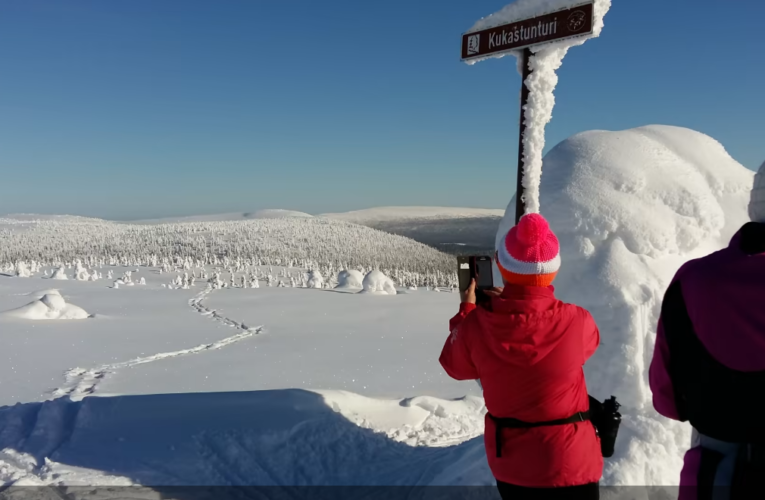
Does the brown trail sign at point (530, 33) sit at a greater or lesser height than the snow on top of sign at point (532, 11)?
lesser

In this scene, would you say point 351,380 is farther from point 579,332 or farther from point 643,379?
point 579,332

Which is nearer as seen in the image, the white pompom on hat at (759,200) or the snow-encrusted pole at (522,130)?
the white pompom on hat at (759,200)

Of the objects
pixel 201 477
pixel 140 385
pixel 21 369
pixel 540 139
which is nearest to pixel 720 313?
pixel 540 139

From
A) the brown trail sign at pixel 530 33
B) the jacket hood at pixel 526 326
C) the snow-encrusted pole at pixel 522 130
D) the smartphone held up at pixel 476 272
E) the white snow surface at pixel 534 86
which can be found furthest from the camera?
Result: the snow-encrusted pole at pixel 522 130

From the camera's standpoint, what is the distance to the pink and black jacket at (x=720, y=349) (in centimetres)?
153

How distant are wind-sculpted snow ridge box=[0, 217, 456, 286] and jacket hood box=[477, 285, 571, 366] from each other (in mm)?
41631

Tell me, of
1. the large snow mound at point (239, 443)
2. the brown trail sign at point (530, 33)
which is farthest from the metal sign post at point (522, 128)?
the large snow mound at point (239, 443)

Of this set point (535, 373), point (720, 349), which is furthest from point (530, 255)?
point (720, 349)

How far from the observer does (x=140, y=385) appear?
7262 mm

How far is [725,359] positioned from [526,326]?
2.64 ft

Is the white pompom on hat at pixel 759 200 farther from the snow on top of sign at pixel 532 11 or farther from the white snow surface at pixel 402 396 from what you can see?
the white snow surface at pixel 402 396

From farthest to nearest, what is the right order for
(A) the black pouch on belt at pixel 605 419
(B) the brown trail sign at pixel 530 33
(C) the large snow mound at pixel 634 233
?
(C) the large snow mound at pixel 634 233 < (B) the brown trail sign at pixel 530 33 < (A) the black pouch on belt at pixel 605 419

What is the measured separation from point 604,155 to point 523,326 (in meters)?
3.78

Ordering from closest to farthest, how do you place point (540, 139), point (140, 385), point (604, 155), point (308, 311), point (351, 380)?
point (540, 139) < point (604, 155) < point (140, 385) < point (351, 380) < point (308, 311)
